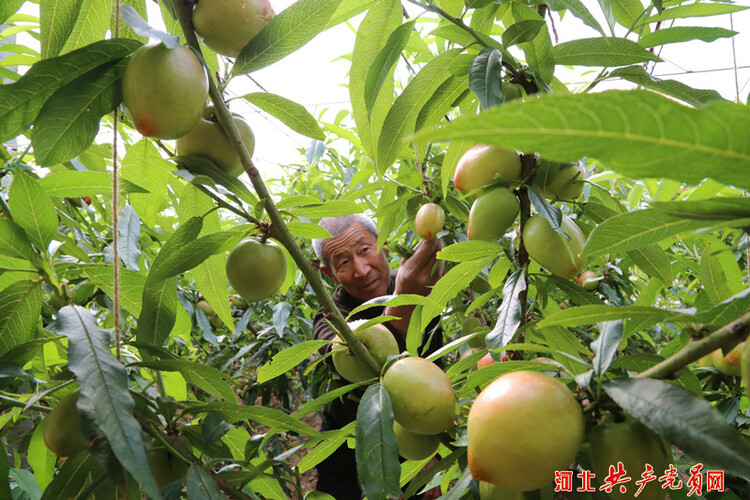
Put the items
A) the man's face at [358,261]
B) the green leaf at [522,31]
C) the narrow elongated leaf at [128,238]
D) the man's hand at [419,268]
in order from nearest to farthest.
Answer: the green leaf at [522,31] < the narrow elongated leaf at [128,238] < the man's hand at [419,268] < the man's face at [358,261]

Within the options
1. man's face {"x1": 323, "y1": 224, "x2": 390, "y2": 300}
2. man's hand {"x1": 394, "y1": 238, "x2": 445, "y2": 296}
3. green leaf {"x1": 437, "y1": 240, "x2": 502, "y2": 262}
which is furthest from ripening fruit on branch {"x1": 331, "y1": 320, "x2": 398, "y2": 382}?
man's face {"x1": 323, "y1": 224, "x2": 390, "y2": 300}

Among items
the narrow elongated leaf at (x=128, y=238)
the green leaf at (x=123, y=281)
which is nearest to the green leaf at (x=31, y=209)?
the green leaf at (x=123, y=281)

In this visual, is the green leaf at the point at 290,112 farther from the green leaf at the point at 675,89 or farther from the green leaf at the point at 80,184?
the green leaf at the point at 675,89

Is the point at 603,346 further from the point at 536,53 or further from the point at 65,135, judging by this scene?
the point at 65,135

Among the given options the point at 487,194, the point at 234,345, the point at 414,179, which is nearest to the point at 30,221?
the point at 487,194

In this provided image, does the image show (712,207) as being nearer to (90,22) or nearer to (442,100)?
(442,100)

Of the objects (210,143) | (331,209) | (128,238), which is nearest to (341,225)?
(128,238)

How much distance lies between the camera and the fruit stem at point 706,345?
344mm

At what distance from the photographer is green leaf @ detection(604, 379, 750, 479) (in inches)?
12.4

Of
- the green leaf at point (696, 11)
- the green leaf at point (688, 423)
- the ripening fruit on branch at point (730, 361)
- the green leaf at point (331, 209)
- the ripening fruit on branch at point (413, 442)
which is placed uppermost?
the green leaf at point (696, 11)

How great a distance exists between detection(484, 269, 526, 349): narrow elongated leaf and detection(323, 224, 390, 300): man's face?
1.15 m

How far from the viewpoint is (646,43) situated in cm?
67

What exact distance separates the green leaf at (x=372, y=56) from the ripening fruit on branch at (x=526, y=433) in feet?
1.27

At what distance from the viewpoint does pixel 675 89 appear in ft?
2.02
